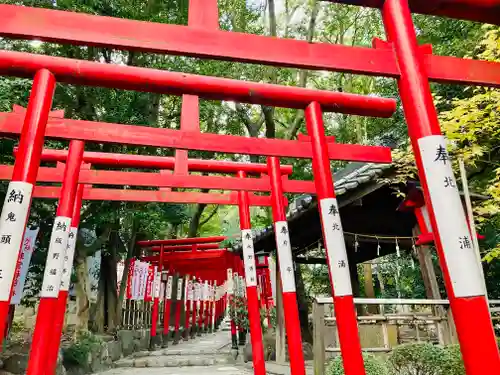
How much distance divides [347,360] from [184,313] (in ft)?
62.8

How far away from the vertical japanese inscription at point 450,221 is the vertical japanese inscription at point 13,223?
327 cm

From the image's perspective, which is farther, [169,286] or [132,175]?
[169,286]

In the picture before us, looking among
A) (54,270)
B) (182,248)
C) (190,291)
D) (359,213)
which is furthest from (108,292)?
(359,213)

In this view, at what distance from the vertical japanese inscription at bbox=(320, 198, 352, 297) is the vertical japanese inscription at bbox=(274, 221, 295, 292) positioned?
261 centimetres

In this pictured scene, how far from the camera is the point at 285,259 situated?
646 centimetres

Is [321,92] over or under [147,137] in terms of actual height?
under

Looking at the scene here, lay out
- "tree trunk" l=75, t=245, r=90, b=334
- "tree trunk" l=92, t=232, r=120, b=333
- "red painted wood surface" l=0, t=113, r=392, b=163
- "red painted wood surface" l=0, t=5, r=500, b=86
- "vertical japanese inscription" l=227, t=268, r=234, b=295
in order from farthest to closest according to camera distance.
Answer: "vertical japanese inscription" l=227, t=268, r=234, b=295 < "tree trunk" l=92, t=232, r=120, b=333 < "tree trunk" l=75, t=245, r=90, b=334 < "red painted wood surface" l=0, t=113, r=392, b=163 < "red painted wood surface" l=0, t=5, r=500, b=86

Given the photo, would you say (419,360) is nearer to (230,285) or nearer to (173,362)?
(173,362)

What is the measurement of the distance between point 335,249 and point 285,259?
9.20ft

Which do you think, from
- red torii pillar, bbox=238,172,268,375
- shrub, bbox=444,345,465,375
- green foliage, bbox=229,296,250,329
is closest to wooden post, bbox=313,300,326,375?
shrub, bbox=444,345,465,375

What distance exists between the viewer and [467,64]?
3592mm

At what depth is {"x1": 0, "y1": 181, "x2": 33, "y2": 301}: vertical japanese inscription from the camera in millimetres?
3180

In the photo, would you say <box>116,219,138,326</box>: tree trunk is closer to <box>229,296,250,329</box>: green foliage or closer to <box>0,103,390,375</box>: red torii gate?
<box>229,296,250,329</box>: green foliage

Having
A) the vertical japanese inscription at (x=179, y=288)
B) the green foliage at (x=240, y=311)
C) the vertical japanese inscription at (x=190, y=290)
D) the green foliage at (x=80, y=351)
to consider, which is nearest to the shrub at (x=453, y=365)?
the green foliage at (x=80, y=351)
